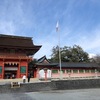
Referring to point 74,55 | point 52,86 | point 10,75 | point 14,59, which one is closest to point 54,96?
point 52,86

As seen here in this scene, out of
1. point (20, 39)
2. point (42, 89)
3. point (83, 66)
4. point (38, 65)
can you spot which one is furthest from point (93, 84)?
point (20, 39)

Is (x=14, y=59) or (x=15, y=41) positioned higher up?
(x=15, y=41)

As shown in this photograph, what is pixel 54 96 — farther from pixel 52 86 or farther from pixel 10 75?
pixel 10 75

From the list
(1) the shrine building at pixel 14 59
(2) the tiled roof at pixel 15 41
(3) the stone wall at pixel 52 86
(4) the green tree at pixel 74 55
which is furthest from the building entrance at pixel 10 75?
(4) the green tree at pixel 74 55

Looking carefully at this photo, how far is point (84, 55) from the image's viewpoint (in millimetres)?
75375

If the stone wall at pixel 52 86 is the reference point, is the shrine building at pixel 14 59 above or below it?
above

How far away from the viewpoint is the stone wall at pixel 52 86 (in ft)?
79.2

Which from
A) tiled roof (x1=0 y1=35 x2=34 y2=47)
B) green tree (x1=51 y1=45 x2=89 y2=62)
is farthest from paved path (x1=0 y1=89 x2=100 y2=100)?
green tree (x1=51 y1=45 x2=89 y2=62)

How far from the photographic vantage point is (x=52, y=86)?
87.7 feet

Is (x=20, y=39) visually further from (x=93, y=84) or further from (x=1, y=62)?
(x=93, y=84)

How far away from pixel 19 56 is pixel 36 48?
4426mm

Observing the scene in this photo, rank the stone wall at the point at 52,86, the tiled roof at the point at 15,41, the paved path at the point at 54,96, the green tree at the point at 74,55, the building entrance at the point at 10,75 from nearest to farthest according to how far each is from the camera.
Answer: the paved path at the point at 54,96, the stone wall at the point at 52,86, the building entrance at the point at 10,75, the tiled roof at the point at 15,41, the green tree at the point at 74,55

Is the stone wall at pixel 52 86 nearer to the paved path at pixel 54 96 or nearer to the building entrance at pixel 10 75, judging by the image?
the paved path at pixel 54 96

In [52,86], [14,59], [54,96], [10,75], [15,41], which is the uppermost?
[15,41]
